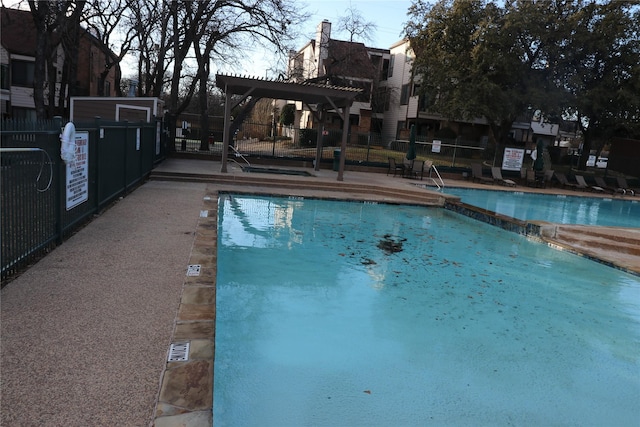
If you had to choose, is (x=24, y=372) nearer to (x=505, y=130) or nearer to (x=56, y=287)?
(x=56, y=287)

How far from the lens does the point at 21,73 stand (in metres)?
29.7

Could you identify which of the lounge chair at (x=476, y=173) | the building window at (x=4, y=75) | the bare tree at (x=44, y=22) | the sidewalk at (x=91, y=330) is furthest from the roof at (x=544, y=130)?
the sidewalk at (x=91, y=330)

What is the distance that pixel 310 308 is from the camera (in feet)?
18.6

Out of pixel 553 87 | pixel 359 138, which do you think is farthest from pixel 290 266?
pixel 553 87

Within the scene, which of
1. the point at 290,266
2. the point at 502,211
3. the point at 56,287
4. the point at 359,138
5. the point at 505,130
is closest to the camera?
the point at 56,287

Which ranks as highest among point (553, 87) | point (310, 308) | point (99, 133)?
point (553, 87)

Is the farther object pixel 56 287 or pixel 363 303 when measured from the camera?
pixel 363 303

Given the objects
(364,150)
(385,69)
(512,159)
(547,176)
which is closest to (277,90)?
(364,150)

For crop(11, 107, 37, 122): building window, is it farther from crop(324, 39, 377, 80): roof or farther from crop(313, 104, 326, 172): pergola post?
crop(313, 104, 326, 172): pergola post

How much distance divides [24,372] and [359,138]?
2200cm

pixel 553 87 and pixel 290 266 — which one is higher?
pixel 553 87

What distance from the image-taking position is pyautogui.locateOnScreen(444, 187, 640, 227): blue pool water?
14273mm

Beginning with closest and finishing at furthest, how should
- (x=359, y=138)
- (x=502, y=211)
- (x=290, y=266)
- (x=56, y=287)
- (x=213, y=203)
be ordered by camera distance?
(x=56, y=287), (x=290, y=266), (x=213, y=203), (x=502, y=211), (x=359, y=138)

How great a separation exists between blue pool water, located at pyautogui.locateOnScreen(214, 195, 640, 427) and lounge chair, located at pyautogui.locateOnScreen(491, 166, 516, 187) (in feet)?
44.1
